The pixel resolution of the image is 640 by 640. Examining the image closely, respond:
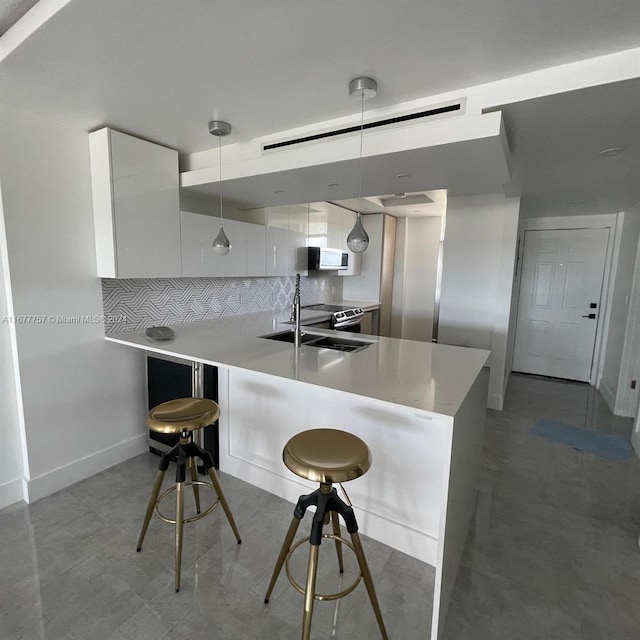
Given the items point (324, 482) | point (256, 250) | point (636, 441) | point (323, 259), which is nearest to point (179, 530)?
point (324, 482)

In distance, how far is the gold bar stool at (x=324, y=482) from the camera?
4.10ft

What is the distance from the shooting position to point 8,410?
2.15 metres

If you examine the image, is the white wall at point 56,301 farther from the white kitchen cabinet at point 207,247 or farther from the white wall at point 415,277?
the white wall at point 415,277

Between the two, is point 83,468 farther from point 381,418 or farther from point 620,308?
point 620,308

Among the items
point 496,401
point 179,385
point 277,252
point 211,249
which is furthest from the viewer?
point 496,401

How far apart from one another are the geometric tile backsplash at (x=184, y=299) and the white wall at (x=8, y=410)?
0.53 metres

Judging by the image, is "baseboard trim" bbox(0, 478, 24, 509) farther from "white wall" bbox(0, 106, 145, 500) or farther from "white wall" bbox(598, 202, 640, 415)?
"white wall" bbox(598, 202, 640, 415)

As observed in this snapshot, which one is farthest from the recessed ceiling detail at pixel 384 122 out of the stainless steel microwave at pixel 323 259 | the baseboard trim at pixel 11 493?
the baseboard trim at pixel 11 493

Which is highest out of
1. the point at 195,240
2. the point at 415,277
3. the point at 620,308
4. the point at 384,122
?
the point at 384,122

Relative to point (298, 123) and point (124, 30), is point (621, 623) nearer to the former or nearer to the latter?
point (298, 123)

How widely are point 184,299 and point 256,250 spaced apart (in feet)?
2.54

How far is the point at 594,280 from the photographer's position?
15.2 feet

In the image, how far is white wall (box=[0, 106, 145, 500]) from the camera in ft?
6.65

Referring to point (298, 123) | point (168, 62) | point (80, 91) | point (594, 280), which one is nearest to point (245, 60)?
point (168, 62)
